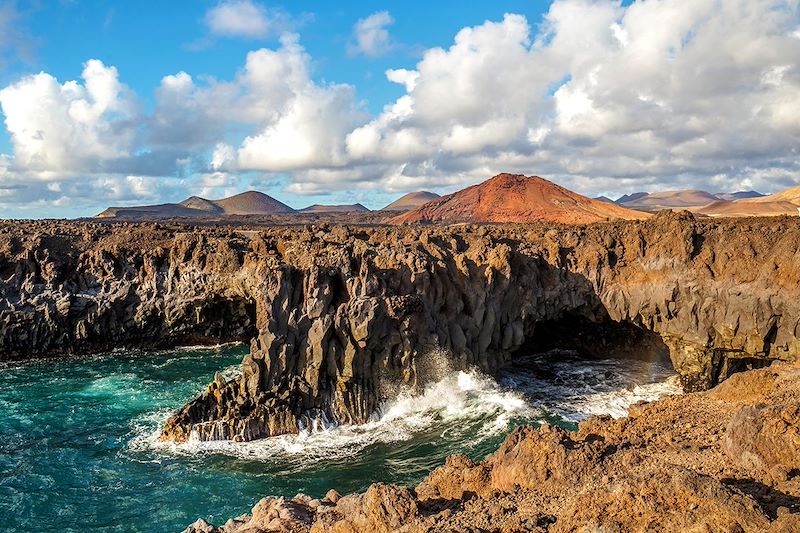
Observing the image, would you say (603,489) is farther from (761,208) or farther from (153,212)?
(153,212)

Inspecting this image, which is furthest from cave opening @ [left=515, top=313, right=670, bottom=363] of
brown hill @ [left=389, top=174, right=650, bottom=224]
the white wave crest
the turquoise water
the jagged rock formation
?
brown hill @ [left=389, top=174, right=650, bottom=224]

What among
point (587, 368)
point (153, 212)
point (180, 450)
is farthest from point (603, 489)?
point (153, 212)

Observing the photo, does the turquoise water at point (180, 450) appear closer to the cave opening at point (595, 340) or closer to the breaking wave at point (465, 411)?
the breaking wave at point (465, 411)

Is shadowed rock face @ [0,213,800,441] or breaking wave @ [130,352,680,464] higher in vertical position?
Result: shadowed rock face @ [0,213,800,441]

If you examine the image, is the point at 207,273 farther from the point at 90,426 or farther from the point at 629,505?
the point at 629,505

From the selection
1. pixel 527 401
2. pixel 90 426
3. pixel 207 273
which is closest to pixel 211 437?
pixel 90 426

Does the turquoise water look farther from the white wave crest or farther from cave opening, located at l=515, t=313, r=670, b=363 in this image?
cave opening, located at l=515, t=313, r=670, b=363
